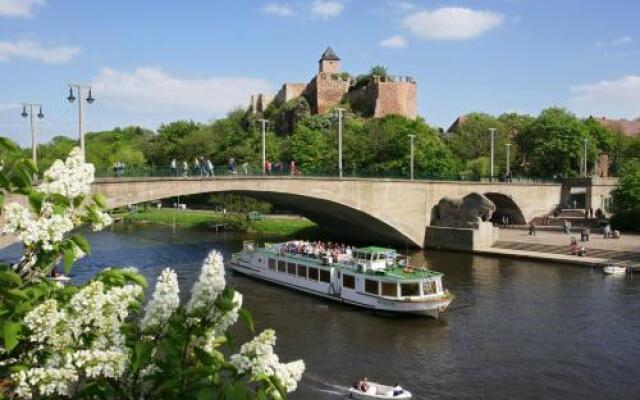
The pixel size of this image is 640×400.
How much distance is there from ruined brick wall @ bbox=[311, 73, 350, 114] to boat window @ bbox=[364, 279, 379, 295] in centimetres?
8843

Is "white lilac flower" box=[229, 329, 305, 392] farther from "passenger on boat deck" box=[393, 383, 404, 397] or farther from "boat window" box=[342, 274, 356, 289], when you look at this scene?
"boat window" box=[342, 274, 356, 289]

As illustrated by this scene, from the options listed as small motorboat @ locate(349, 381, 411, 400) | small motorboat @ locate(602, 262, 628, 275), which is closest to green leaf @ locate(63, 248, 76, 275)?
small motorboat @ locate(349, 381, 411, 400)

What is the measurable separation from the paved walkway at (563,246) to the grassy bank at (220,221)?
2329 centimetres

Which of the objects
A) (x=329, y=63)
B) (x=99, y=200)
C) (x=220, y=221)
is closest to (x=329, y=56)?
(x=329, y=63)

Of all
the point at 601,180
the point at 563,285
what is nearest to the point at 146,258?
the point at 563,285

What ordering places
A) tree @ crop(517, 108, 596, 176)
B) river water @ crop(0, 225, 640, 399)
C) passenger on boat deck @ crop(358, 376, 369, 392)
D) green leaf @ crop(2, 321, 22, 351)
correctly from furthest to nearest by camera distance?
tree @ crop(517, 108, 596, 176)
river water @ crop(0, 225, 640, 399)
passenger on boat deck @ crop(358, 376, 369, 392)
green leaf @ crop(2, 321, 22, 351)

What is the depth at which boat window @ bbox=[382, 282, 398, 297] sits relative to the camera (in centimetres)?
3331

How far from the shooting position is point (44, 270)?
5.76 m

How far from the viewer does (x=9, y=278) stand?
516 centimetres

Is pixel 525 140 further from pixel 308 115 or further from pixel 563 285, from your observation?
pixel 563 285

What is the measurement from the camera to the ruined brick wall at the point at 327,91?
399 ft

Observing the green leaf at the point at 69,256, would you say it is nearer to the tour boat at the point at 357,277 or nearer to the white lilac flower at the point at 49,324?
the white lilac flower at the point at 49,324

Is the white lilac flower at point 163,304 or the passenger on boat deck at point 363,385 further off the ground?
the white lilac flower at point 163,304

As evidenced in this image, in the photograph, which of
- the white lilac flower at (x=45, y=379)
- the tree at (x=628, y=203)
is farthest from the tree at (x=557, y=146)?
the white lilac flower at (x=45, y=379)
